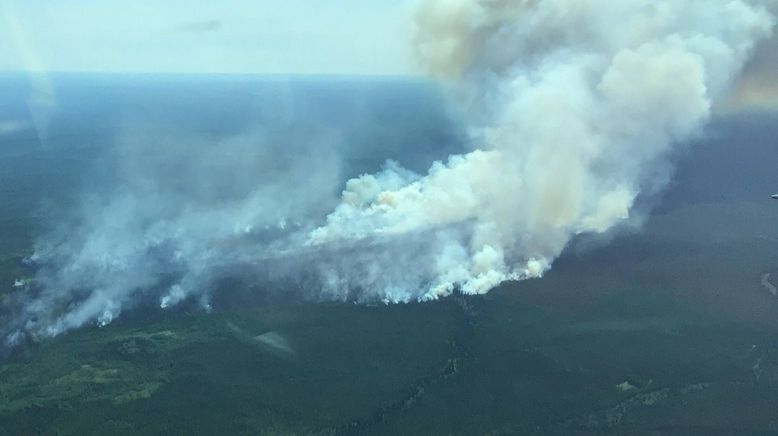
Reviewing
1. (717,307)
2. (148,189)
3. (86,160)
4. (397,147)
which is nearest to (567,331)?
(717,307)

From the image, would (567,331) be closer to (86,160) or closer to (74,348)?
(74,348)

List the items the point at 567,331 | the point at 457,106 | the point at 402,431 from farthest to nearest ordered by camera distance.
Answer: the point at 457,106, the point at 567,331, the point at 402,431

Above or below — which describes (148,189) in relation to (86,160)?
below

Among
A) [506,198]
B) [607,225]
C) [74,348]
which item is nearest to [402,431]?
[74,348]

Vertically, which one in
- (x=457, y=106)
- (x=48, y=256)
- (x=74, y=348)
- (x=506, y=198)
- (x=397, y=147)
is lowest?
(x=74, y=348)

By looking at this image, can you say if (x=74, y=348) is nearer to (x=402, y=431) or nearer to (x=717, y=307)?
(x=402, y=431)

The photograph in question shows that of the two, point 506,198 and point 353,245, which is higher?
point 506,198

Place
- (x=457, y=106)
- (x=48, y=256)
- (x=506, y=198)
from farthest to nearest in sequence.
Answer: (x=457, y=106) → (x=506, y=198) → (x=48, y=256)

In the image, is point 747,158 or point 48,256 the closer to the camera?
point 48,256

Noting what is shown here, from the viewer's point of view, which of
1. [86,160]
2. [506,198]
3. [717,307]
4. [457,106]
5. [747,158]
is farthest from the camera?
[86,160]

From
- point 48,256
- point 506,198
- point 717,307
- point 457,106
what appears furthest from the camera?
point 457,106
